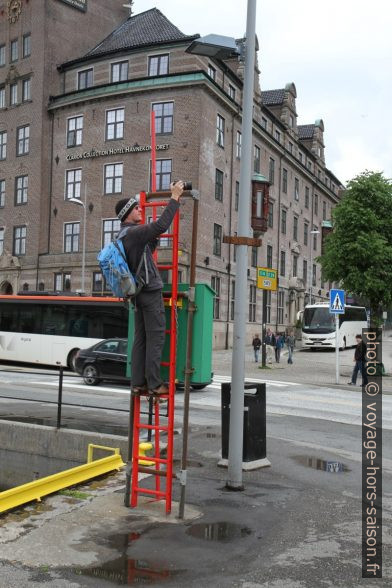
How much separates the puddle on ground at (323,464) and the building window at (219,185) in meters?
32.5

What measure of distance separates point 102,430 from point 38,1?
39198mm

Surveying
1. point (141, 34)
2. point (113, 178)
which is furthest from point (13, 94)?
point (113, 178)

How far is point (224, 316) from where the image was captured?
40219 mm

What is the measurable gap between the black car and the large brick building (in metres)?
15.1

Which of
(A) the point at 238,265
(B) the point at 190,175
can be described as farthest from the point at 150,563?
(B) the point at 190,175

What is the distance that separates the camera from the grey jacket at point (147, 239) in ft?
16.8

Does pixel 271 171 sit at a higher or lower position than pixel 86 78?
lower

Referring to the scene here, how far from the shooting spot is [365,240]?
23.0 meters

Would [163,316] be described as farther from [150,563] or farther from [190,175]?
[190,175]

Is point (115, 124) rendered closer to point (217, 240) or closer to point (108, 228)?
point (108, 228)

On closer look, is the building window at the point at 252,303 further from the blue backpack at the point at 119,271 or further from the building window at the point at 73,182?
the blue backpack at the point at 119,271

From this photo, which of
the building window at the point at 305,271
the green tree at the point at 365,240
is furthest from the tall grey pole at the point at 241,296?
the building window at the point at 305,271

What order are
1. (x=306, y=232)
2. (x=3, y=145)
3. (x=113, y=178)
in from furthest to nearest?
(x=306, y=232) → (x=3, y=145) → (x=113, y=178)

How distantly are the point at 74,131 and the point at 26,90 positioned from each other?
16.5 feet
